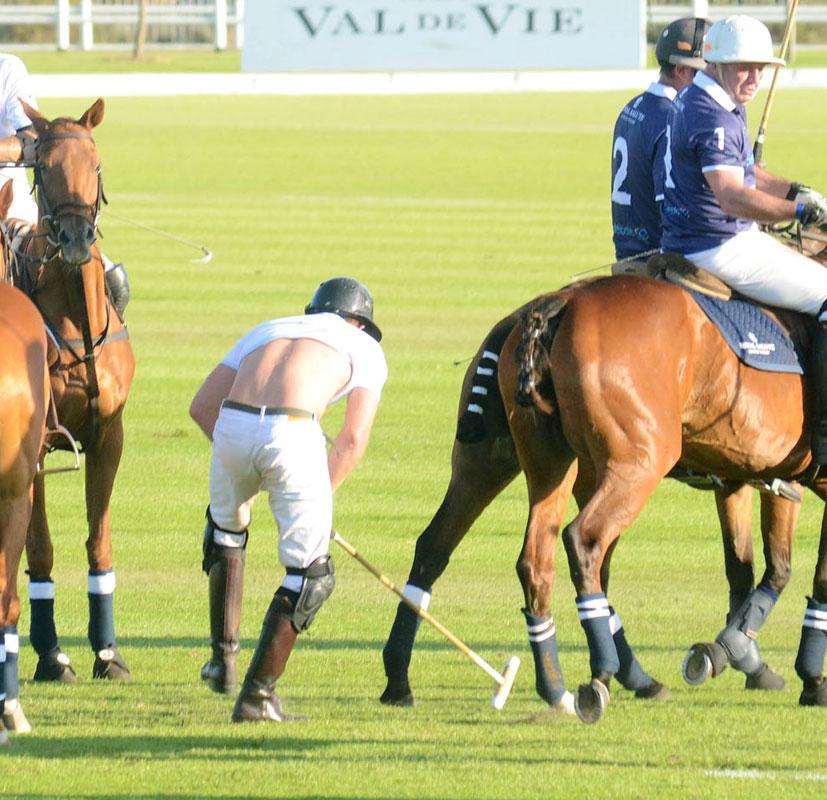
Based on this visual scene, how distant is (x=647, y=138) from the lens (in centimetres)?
841

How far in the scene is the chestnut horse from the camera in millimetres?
6555

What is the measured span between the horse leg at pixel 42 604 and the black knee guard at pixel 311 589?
59.2 inches

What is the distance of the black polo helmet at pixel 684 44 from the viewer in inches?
334

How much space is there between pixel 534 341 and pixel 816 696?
1.82m

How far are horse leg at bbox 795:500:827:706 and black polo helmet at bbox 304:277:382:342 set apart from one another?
1.98 meters

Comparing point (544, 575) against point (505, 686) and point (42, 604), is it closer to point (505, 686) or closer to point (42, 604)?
point (505, 686)

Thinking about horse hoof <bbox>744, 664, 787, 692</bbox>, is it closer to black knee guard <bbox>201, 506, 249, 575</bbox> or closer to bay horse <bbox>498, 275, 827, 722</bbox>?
A: bay horse <bbox>498, 275, 827, 722</bbox>

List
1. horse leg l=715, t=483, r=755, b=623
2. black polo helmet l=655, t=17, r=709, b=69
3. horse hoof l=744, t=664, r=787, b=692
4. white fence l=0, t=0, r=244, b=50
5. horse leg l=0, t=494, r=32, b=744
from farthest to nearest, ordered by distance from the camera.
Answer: white fence l=0, t=0, r=244, b=50 < black polo helmet l=655, t=17, r=709, b=69 < horse leg l=715, t=483, r=755, b=623 < horse hoof l=744, t=664, r=787, b=692 < horse leg l=0, t=494, r=32, b=744

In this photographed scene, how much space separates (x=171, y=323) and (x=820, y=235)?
10.3 m

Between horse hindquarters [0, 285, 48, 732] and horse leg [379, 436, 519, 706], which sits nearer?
horse hindquarters [0, 285, 48, 732]

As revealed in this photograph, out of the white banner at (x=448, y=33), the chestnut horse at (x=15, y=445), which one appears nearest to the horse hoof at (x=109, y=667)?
the chestnut horse at (x=15, y=445)

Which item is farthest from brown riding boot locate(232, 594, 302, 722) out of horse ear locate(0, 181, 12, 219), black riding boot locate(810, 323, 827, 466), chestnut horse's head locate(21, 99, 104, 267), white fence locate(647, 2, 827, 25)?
white fence locate(647, 2, 827, 25)

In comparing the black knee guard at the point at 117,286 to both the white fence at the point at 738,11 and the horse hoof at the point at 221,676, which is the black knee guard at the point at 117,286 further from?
the white fence at the point at 738,11

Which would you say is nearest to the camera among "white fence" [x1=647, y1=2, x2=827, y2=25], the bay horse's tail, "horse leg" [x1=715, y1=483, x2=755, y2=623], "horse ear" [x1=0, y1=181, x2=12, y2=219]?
the bay horse's tail
